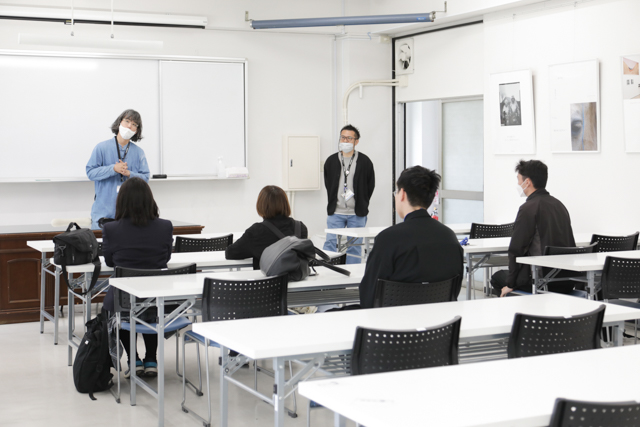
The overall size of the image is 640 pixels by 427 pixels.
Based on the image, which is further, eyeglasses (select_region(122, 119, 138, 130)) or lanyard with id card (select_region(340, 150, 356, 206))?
lanyard with id card (select_region(340, 150, 356, 206))

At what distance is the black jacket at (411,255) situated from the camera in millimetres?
3309

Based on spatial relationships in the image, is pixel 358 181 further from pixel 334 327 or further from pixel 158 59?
pixel 334 327

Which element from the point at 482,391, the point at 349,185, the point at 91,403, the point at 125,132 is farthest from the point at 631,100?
the point at 482,391

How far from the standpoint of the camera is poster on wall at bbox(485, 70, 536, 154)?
7273 mm

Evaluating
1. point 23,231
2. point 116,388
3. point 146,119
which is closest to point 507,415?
point 116,388

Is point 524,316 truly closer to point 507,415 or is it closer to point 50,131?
point 507,415

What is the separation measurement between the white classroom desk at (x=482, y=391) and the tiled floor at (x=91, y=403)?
1977 mm

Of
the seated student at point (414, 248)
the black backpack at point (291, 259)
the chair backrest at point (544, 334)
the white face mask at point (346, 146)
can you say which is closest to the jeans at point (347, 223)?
the white face mask at point (346, 146)

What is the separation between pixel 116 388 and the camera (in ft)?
14.9

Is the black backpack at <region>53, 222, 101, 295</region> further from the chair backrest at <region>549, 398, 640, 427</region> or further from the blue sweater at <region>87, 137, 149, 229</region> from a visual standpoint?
the chair backrest at <region>549, 398, 640, 427</region>

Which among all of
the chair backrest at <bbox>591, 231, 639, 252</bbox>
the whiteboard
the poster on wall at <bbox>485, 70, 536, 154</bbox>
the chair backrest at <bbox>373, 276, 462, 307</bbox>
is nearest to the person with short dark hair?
the whiteboard

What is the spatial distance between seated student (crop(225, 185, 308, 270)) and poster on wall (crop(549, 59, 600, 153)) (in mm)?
3577

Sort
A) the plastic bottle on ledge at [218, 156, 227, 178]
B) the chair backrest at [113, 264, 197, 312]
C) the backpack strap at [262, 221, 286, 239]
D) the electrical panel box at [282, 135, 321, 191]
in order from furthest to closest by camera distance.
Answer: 1. the electrical panel box at [282, 135, 321, 191]
2. the plastic bottle on ledge at [218, 156, 227, 178]
3. the backpack strap at [262, 221, 286, 239]
4. the chair backrest at [113, 264, 197, 312]

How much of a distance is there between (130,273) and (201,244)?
148 cm
